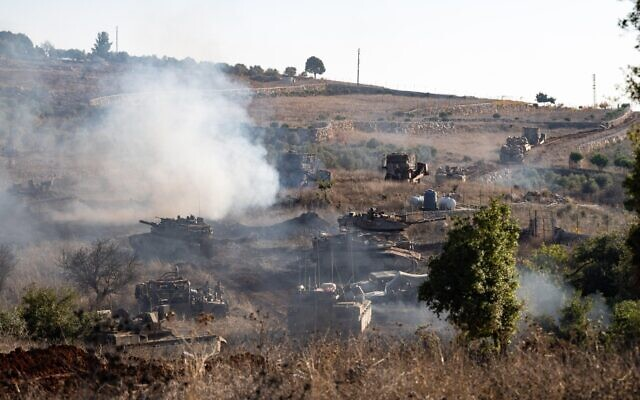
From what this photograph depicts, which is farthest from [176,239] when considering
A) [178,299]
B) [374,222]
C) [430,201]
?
[430,201]

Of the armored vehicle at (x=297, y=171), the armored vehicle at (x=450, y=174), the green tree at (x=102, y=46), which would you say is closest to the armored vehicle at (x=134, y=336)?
the armored vehicle at (x=297, y=171)

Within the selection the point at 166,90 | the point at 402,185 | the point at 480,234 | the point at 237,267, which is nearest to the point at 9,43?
the point at 166,90

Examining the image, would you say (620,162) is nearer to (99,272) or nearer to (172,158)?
(172,158)

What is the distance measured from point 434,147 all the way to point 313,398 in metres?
47.3

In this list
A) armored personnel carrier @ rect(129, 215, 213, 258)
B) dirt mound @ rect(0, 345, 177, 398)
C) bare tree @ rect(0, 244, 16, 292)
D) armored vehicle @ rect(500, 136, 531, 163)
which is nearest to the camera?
dirt mound @ rect(0, 345, 177, 398)

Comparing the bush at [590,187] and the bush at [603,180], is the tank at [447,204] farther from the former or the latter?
the bush at [603,180]

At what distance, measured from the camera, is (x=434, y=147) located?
185 feet

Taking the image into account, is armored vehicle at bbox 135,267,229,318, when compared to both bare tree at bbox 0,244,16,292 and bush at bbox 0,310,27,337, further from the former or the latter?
bush at bbox 0,310,27,337

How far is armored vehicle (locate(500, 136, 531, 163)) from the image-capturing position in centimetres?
4959

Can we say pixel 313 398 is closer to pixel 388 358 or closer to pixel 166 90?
pixel 388 358

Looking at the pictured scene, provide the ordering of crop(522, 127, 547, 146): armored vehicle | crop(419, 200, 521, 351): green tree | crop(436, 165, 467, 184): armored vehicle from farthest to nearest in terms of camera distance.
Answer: crop(522, 127, 547, 146): armored vehicle → crop(436, 165, 467, 184): armored vehicle → crop(419, 200, 521, 351): green tree

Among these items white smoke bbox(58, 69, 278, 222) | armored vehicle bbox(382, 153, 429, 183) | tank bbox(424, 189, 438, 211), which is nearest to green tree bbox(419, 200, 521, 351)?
tank bbox(424, 189, 438, 211)

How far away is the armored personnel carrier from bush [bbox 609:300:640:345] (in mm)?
13829

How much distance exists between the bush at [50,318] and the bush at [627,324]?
872 cm
